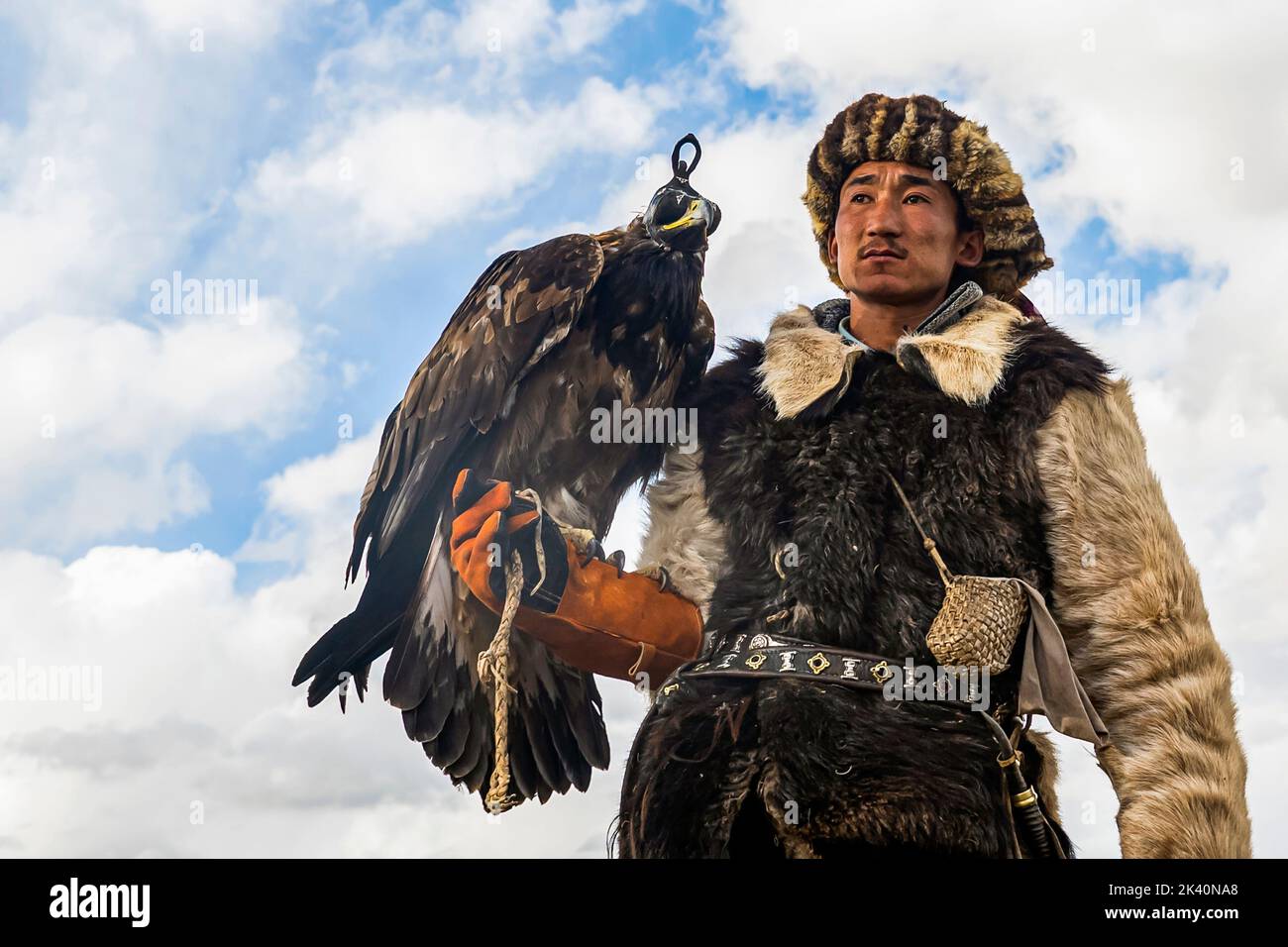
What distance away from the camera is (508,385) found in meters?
3.20

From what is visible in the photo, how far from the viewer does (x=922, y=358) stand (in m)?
2.96

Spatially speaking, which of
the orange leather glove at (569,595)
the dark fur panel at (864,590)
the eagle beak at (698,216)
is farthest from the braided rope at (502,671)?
the eagle beak at (698,216)

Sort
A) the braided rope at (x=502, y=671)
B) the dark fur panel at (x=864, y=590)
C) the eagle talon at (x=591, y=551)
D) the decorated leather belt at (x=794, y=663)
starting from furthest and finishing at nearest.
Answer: the eagle talon at (x=591, y=551), the braided rope at (x=502, y=671), the decorated leather belt at (x=794, y=663), the dark fur panel at (x=864, y=590)

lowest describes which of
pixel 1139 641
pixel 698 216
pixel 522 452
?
pixel 1139 641

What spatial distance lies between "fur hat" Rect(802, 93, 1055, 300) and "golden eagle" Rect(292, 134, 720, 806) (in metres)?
0.39

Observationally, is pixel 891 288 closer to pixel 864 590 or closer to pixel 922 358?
pixel 922 358

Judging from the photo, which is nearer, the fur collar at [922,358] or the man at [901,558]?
the man at [901,558]

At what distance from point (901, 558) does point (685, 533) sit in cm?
63

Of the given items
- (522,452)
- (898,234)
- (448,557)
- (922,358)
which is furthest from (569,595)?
(898,234)

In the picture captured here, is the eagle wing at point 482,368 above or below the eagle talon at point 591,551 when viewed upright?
above

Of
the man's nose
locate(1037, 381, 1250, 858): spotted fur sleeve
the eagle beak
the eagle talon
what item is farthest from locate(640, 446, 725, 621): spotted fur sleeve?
locate(1037, 381, 1250, 858): spotted fur sleeve

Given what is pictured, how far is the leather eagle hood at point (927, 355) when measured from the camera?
2.91 metres

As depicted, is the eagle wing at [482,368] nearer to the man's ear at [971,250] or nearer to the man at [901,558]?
the man at [901,558]
